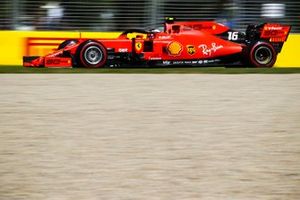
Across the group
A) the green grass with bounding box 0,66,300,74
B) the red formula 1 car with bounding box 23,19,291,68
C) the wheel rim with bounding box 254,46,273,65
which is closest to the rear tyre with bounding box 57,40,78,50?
the red formula 1 car with bounding box 23,19,291,68

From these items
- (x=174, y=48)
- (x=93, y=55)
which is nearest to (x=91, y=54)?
(x=93, y=55)

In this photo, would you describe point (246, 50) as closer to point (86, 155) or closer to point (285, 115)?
point (285, 115)

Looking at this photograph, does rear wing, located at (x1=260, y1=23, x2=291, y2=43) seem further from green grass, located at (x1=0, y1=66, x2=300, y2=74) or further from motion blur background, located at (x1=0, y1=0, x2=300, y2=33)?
motion blur background, located at (x1=0, y1=0, x2=300, y2=33)

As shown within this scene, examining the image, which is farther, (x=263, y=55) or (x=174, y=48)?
(x=263, y=55)

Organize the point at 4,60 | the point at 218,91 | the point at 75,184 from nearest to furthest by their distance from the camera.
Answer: the point at 75,184 → the point at 218,91 → the point at 4,60

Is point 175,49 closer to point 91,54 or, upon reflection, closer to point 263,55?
point 91,54

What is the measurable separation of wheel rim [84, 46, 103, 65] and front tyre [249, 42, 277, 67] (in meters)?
3.82

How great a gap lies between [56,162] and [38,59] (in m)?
9.48

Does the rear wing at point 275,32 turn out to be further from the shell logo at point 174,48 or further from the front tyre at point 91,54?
the front tyre at point 91,54

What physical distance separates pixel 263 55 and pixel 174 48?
2.42 m

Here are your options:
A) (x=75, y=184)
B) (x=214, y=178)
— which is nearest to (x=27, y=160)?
(x=75, y=184)

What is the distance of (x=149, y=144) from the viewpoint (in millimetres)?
5664

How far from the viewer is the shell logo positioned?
14438 millimetres

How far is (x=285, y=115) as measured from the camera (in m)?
7.12
